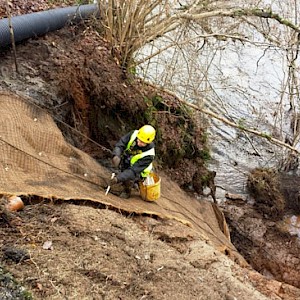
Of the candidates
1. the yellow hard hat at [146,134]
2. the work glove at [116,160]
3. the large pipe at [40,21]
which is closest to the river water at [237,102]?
the large pipe at [40,21]

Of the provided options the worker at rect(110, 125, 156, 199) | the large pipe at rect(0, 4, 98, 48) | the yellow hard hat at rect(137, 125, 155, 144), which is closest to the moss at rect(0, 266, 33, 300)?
the worker at rect(110, 125, 156, 199)

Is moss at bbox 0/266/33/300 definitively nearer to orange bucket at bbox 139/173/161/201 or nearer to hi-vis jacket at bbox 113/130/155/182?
hi-vis jacket at bbox 113/130/155/182

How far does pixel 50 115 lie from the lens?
8.16m

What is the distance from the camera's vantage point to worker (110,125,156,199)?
7.62m

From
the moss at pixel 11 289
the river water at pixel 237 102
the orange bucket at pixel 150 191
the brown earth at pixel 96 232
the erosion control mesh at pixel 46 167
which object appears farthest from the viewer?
the river water at pixel 237 102

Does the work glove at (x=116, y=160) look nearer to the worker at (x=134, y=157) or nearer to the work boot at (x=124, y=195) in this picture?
the worker at (x=134, y=157)

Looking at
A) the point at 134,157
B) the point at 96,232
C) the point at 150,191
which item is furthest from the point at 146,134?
the point at 96,232

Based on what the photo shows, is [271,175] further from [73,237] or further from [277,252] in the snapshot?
[73,237]

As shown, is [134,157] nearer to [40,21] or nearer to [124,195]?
[124,195]

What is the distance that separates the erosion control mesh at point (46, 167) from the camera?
627 cm

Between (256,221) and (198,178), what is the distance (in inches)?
82.0

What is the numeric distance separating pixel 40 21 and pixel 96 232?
5.20 metres

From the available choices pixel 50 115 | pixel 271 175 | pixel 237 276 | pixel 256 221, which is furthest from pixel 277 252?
pixel 50 115

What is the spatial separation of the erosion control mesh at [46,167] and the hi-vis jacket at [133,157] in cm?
43
